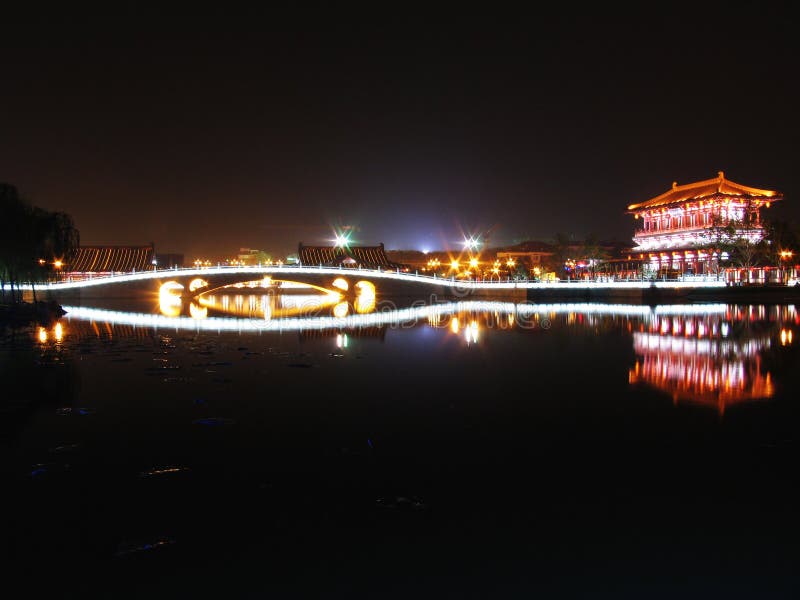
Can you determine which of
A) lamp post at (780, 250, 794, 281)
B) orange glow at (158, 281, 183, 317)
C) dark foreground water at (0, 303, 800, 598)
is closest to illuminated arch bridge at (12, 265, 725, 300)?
orange glow at (158, 281, 183, 317)

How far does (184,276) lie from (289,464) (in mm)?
48660

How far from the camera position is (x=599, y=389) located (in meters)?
12.2

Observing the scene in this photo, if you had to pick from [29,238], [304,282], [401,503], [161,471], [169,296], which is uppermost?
[29,238]

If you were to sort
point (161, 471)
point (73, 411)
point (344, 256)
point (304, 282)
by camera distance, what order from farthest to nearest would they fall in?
point (344, 256), point (304, 282), point (73, 411), point (161, 471)

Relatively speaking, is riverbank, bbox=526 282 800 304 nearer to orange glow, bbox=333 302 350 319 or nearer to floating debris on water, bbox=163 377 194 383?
orange glow, bbox=333 302 350 319

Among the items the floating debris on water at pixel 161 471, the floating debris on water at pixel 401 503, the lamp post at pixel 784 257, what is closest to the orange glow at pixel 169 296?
the floating debris on water at pixel 161 471

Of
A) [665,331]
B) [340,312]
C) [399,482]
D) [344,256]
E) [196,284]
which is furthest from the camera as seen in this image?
[344,256]

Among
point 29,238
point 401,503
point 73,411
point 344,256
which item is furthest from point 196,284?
point 401,503

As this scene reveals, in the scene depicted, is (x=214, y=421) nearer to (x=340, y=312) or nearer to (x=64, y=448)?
(x=64, y=448)

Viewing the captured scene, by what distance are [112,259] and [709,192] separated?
6261 cm

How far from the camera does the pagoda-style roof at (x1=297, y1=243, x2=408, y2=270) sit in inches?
2950

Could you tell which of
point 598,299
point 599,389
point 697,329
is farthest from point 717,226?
point 599,389

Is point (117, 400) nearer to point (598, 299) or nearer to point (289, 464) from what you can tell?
point (289, 464)

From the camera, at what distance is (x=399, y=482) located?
6.67 meters
